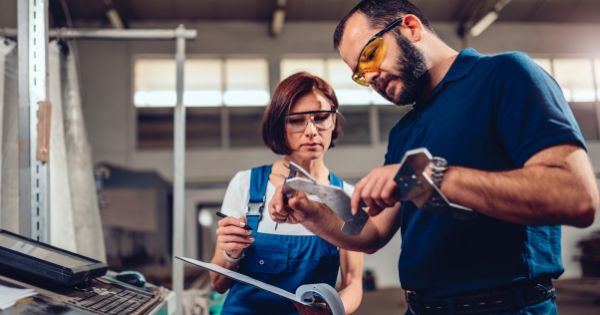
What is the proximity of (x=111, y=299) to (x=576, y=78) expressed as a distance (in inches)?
371

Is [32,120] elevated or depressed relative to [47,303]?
elevated

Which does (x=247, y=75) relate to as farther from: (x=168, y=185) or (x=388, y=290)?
(x=388, y=290)

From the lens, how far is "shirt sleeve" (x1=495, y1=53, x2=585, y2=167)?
2.98ft

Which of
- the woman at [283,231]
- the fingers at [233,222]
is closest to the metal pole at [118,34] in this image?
the woman at [283,231]

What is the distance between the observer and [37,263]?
1.08 m

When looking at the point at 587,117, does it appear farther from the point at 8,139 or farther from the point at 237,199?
the point at 8,139

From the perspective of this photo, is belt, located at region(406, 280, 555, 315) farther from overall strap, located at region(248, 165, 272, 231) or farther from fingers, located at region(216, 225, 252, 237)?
overall strap, located at region(248, 165, 272, 231)

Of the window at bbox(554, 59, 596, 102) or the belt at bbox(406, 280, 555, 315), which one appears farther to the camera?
the window at bbox(554, 59, 596, 102)

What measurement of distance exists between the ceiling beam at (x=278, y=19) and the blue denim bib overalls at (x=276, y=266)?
274 inches

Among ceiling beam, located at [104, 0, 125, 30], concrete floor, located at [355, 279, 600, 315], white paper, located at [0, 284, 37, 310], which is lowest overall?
concrete floor, located at [355, 279, 600, 315]

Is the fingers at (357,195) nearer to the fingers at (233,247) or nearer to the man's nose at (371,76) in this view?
the man's nose at (371,76)

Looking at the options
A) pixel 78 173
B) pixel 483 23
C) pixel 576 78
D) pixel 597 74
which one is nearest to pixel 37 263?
pixel 78 173

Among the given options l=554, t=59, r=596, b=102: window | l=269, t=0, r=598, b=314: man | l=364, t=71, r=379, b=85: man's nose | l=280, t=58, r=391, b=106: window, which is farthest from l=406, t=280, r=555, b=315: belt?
l=554, t=59, r=596, b=102: window

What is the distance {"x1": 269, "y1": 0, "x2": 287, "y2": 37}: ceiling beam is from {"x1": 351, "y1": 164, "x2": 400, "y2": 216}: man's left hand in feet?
24.7
